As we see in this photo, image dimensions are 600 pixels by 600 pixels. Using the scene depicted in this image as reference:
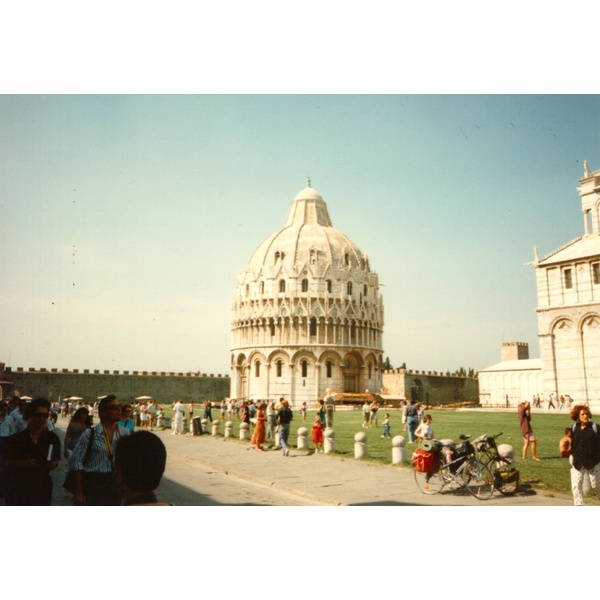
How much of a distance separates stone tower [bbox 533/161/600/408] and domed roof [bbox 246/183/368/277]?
2857 centimetres

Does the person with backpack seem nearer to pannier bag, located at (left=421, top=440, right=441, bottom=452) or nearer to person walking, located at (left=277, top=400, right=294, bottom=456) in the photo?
pannier bag, located at (left=421, top=440, right=441, bottom=452)

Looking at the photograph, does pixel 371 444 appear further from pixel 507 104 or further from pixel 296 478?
pixel 507 104

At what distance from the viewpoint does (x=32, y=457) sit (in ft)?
18.7

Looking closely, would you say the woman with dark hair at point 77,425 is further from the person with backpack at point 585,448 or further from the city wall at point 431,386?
the city wall at point 431,386

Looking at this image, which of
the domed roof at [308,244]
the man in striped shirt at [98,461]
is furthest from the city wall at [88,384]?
the domed roof at [308,244]

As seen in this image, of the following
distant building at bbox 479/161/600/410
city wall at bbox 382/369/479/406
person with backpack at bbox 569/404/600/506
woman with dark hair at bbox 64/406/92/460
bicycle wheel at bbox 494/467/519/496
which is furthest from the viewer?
city wall at bbox 382/369/479/406

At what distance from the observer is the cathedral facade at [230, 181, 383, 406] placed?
161ft

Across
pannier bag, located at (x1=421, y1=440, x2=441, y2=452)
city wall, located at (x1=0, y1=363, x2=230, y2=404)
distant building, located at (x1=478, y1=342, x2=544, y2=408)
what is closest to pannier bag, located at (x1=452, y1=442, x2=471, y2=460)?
pannier bag, located at (x1=421, y1=440, x2=441, y2=452)

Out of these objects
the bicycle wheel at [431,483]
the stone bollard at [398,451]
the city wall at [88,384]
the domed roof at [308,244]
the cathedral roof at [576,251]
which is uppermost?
the domed roof at [308,244]

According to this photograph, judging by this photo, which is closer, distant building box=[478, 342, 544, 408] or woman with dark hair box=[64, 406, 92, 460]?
woman with dark hair box=[64, 406, 92, 460]

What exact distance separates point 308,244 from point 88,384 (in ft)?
99.6

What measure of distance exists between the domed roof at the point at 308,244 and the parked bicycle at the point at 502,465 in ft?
132

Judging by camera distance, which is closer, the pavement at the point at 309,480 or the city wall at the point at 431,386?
the pavement at the point at 309,480

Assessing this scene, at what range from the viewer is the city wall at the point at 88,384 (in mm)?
13555
